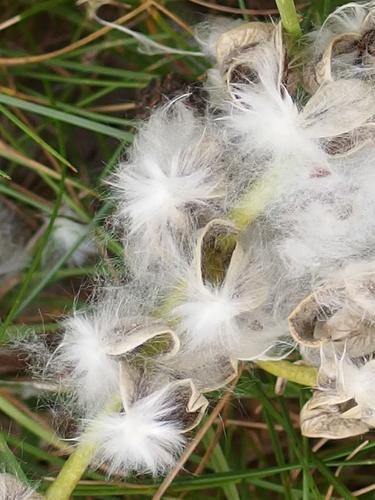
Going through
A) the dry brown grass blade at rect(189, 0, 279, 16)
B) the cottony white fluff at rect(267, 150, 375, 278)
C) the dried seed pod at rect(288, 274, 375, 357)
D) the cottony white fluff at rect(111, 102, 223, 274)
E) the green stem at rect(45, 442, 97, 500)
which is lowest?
the green stem at rect(45, 442, 97, 500)

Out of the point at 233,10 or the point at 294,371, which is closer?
the point at 294,371

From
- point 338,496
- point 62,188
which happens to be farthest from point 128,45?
point 338,496

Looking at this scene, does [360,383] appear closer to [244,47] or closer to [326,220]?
[326,220]

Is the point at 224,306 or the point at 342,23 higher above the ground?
the point at 342,23

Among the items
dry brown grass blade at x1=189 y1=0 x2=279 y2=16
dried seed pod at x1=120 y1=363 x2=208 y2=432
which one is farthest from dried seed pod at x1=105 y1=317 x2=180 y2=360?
dry brown grass blade at x1=189 y1=0 x2=279 y2=16

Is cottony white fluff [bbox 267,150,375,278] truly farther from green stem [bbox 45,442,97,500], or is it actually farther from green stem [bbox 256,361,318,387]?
green stem [bbox 45,442,97,500]

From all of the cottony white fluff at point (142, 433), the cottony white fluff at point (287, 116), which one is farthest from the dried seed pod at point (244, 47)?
the cottony white fluff at point (142, 433)

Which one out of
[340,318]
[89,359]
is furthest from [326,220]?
[89,359]

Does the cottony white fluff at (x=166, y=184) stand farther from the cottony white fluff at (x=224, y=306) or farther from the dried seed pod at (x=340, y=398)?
the dried seed pod at (x=340, y=398)

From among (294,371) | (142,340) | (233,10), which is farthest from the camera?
(233,10)
